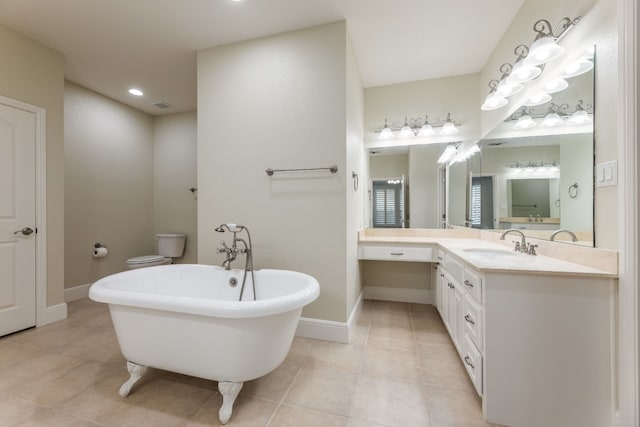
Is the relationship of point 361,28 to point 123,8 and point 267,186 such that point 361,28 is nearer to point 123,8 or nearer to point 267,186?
point 267,186

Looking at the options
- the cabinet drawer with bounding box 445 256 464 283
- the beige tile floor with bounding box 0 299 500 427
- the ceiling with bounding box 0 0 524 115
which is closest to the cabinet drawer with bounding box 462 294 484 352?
the cabinet drawer with bounding box 445 256 464 283

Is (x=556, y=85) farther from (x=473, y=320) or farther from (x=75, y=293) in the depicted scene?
(x=75, y=293)

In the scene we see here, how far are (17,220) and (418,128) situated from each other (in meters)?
3.99

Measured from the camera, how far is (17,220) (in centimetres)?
227

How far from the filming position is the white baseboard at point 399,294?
3029mm

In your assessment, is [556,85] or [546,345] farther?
[556,85]

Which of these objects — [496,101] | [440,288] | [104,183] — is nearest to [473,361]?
[440,288]

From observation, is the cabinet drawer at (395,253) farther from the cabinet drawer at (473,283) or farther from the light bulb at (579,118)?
the light bulb at (579,118)

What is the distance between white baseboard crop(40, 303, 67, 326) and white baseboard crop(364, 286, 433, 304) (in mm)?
3140

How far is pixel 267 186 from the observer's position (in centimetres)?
229

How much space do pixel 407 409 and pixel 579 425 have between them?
2.47 feet

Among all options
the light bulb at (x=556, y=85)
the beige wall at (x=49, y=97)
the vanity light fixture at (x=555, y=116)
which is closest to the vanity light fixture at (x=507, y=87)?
the vanity light fixture at (x=555, y=116)

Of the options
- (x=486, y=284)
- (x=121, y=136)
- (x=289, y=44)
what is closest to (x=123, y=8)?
(x=289, y=44)

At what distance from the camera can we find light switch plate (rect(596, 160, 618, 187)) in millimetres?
1212
